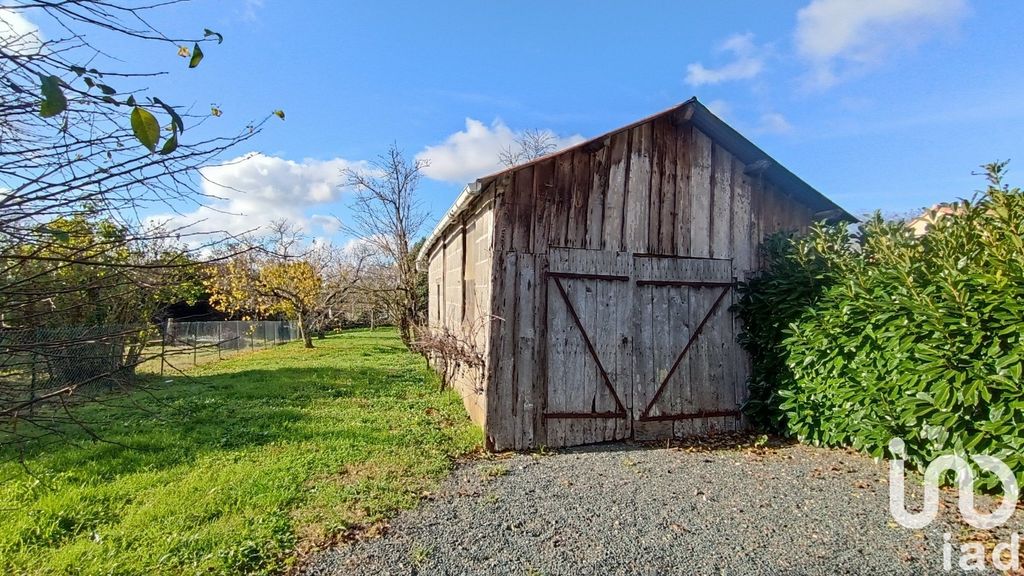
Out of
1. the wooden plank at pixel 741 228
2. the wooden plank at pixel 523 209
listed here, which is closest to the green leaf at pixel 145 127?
the wooden plank at pixel 523 209

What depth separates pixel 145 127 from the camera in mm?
1131

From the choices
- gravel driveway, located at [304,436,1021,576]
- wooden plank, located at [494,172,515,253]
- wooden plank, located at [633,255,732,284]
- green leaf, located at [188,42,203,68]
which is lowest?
gravel driveway, located at [304,436,1021,576]

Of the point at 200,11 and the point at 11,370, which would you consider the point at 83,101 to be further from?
the point at 11,370

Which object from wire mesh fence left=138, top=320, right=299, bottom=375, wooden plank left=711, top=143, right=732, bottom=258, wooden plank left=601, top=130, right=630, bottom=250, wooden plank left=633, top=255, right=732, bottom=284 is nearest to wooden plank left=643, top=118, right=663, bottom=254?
wooden plank left=633, top=255, right=732, bottom=284

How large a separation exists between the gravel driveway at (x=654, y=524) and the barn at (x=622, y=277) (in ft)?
2.72

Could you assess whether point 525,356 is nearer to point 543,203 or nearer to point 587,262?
point 587,262

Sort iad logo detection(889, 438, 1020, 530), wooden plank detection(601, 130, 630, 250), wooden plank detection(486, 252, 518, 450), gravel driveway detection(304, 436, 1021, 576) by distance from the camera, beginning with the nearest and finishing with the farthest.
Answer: gravel driveway detection(304, 436, 1021, 576) → iad logo detection(889, 438, 1020, 530) → wooden plank detection(486, 252, 518, 450) → wooden plank detection(601, 130, 630, 250)

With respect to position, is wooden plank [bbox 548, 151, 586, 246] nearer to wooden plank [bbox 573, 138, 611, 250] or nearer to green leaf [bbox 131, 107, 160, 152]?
wooden plank [bbox 573, 138, 611, 250]

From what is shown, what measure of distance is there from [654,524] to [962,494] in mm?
2565

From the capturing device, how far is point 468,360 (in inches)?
253

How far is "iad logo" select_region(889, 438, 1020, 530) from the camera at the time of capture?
145 inches

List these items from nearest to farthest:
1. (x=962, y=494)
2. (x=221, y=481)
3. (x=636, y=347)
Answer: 1. (x=962, y=494)
2. (x=221, y=481)
3. (x=636, y=347)

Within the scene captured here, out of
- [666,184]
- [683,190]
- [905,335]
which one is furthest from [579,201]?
[905,335]

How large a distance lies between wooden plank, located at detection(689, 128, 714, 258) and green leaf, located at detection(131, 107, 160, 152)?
5.97 meters
